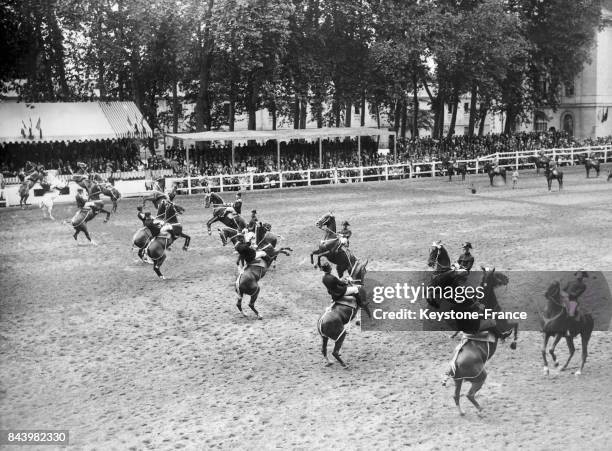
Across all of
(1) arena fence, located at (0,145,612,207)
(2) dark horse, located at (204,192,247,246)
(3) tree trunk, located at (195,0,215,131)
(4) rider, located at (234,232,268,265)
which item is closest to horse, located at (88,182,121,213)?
(2) dark horse, located at (204,192,247,246)

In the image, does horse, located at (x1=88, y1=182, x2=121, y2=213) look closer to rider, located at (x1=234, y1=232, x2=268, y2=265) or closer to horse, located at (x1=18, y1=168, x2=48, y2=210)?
horse, located at (x1=18, y1=168, x2=48, y2=210)

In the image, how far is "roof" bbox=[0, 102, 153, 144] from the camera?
32938 millimetres

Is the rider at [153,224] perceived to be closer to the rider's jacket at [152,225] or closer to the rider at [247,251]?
the rider's jacket at [152,225]

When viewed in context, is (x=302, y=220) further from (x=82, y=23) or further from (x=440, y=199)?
(x=82, y=23)

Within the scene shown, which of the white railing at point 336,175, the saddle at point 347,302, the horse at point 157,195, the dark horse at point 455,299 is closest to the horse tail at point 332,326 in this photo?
the saddle at point 347,302

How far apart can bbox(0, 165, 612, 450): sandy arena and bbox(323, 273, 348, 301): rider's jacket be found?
103 centimetres

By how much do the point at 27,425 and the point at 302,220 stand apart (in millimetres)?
16598

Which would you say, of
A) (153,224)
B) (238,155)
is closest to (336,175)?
(238,155)

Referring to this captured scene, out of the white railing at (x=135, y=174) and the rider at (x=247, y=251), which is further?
the white railing at (x=135, y=174)

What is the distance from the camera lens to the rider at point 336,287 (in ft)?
32.9

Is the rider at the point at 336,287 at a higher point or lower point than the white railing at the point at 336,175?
lower

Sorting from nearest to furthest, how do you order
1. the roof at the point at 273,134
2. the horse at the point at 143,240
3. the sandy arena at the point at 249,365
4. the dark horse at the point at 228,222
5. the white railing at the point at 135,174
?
the sandy arena at the point at 249,365 < the horse at the point at 143,240 < the dark horse at the point at 228,222 < the white railing at the point at 135,174 < the roof at the point at 273,134

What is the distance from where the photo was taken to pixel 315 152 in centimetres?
4122

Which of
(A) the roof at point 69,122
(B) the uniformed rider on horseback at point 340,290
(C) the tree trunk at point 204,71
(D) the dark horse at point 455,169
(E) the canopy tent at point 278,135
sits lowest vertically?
(B) the uniformed rider on horseback at point 340,290
